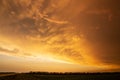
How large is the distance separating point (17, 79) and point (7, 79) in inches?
149

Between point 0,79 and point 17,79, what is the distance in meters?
5.97

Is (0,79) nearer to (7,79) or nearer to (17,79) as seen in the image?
(7,79)

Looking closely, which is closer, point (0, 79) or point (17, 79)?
point (0, 79)

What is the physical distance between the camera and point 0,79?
45.0 m

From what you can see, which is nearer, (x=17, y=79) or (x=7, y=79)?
(x=7, y=79)

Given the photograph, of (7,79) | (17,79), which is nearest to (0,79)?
(7,79)

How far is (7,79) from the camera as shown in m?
46.8

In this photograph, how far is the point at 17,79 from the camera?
1976 inches

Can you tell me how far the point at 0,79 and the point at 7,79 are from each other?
220cm
